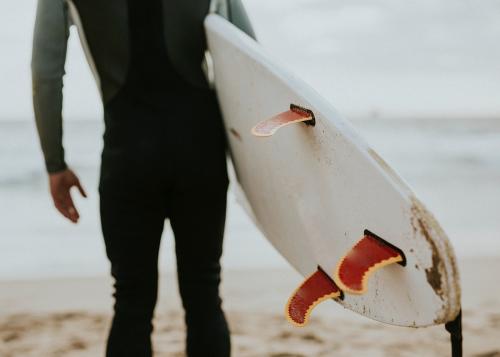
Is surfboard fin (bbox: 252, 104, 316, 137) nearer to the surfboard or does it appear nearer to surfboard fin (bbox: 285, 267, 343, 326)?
the surfboard

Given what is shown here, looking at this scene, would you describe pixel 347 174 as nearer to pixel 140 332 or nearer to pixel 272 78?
pixel 272 78

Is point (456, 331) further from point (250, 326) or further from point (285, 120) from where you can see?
point (250, 326)

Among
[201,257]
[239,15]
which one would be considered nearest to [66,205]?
[201,257]

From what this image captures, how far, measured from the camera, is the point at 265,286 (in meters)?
3.78

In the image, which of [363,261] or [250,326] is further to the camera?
[250,326]

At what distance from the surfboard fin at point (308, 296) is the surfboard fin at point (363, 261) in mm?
157

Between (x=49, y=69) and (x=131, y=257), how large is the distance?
0.45 m

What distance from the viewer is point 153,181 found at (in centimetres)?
133

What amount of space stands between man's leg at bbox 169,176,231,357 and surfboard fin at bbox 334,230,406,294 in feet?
1.32

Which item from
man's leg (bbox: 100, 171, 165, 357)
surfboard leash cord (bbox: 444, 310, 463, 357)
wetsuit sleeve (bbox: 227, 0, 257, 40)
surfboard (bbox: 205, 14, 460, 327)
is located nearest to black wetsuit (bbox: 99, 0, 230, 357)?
man's leg (bbox: 100, 171, 165, 357)

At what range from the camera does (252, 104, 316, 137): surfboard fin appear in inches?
44.9

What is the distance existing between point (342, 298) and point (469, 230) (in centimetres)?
489

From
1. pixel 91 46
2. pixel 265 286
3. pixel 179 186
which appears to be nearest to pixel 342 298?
pixel 179 186

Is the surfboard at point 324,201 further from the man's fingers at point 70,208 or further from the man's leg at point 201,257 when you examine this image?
the man's fingers at point 70,208
